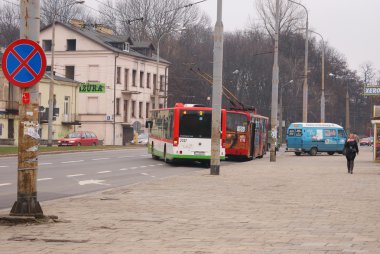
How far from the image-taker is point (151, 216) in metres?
13.0

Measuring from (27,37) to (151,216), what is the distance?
356 cm

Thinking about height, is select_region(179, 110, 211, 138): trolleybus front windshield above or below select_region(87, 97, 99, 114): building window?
below

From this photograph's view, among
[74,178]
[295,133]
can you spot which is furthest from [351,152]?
[295,133]

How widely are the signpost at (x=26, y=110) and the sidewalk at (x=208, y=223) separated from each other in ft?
1.96

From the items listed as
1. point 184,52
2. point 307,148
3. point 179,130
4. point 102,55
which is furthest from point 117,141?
point 179,130

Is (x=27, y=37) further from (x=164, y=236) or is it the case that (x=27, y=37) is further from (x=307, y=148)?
(x=307, y=148)

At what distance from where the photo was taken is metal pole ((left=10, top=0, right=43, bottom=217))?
11.7 meters

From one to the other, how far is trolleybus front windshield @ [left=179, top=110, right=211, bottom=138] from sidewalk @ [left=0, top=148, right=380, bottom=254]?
1358cm

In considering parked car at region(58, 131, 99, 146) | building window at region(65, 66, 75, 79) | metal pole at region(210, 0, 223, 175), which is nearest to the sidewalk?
metal pole at region(210, 0, 223, 175)

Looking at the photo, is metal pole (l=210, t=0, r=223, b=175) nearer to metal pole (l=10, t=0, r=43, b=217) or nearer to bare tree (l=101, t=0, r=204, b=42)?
metal pole (l=10, t=0, r=43, b=217)

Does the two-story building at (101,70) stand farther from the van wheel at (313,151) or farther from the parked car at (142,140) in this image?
the van wheel at (313,151)

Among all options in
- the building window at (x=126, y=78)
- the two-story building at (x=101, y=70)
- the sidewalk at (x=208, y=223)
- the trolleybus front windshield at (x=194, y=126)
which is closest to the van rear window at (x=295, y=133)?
the trolleybus front windshield at (x=194, y=126)

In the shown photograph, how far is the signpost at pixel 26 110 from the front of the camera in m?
11.7

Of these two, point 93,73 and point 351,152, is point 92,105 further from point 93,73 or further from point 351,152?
point 351,152
